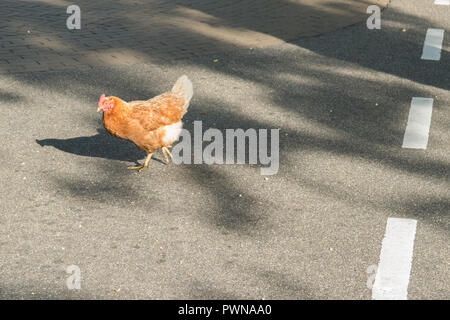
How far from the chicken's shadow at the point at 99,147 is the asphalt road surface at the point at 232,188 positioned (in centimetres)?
2

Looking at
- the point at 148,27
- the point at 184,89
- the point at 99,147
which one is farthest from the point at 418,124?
the point at 148,27

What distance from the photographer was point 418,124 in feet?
26.3

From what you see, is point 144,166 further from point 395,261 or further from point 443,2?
point 443,2

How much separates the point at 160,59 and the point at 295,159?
10.9ft

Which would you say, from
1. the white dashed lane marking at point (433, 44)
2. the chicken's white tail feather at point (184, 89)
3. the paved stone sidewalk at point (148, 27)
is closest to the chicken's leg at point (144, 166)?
the chicken's white tail feather at point (184, 89)

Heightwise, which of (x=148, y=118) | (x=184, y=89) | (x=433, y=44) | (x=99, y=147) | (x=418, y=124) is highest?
(x=184, y=89)

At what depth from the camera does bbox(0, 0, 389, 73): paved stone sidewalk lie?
992 centimetres

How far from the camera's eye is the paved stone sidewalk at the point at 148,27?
32.6ft

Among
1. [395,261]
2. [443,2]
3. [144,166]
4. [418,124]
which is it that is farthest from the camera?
[443,2]

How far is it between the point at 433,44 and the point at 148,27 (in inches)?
163

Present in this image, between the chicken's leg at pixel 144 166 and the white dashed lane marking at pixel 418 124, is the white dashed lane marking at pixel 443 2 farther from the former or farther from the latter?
the chicken's leg at pixel 144 166

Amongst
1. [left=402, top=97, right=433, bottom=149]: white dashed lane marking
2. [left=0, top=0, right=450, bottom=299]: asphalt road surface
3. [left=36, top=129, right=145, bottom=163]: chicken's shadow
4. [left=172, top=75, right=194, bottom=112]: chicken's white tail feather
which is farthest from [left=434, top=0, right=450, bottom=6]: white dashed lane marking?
[left=36, top=129, right=145, bottom=163]: chicken's shadow

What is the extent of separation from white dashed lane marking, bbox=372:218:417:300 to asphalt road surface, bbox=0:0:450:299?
56 mm
